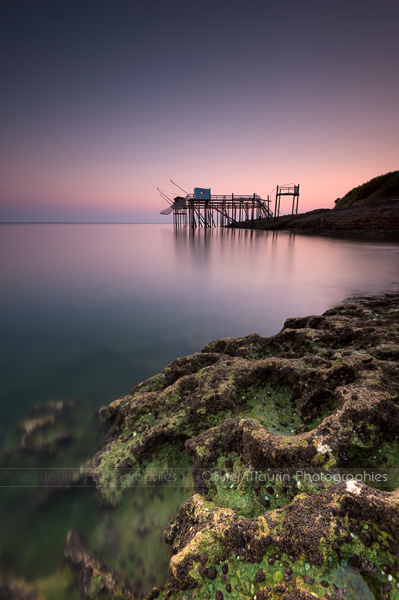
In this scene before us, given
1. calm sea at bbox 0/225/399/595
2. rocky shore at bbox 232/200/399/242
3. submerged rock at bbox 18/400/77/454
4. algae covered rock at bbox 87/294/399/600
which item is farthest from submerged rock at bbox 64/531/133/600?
rocky shore at bbox 232/200/399/242

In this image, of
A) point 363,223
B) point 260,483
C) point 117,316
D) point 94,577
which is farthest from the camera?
point 363,223

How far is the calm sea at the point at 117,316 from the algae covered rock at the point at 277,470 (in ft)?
4.46

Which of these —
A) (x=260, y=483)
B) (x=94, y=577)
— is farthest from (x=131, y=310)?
(x=260, y=483)

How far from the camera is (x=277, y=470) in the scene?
2.48 meters

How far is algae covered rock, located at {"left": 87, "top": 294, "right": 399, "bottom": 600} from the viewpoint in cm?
174

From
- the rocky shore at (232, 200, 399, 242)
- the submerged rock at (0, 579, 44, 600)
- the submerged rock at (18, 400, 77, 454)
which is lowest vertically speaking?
the submerged rock at (0, 579, 44, 600)

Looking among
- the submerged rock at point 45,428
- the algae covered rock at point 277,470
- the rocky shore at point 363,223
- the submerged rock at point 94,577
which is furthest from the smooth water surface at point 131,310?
the rocky shore at point 363,223

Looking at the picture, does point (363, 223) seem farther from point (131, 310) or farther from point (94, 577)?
point (94, 577)

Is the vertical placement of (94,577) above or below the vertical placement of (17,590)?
above

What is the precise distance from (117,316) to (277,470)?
938 centimetres

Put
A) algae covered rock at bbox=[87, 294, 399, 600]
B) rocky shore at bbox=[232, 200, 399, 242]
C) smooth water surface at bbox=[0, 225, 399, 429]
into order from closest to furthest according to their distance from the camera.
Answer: algae covered rock at bbox=[87, 294, 399, 600]
smooth water surface at bbox=[0, 225, 399, 429]
rocky shore at bbox=[232, 200, 399, 242]

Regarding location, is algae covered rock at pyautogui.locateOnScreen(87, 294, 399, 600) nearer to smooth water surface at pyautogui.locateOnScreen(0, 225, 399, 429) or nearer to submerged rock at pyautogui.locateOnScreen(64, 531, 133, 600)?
submerged rock at pyautogui.locateOnScreen(64, 531, 133, 600)

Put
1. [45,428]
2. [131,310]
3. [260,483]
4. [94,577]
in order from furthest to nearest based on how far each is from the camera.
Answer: [131,310] < [45,428] < [94,577] < [260,483]

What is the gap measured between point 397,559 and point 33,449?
4.93 meters
